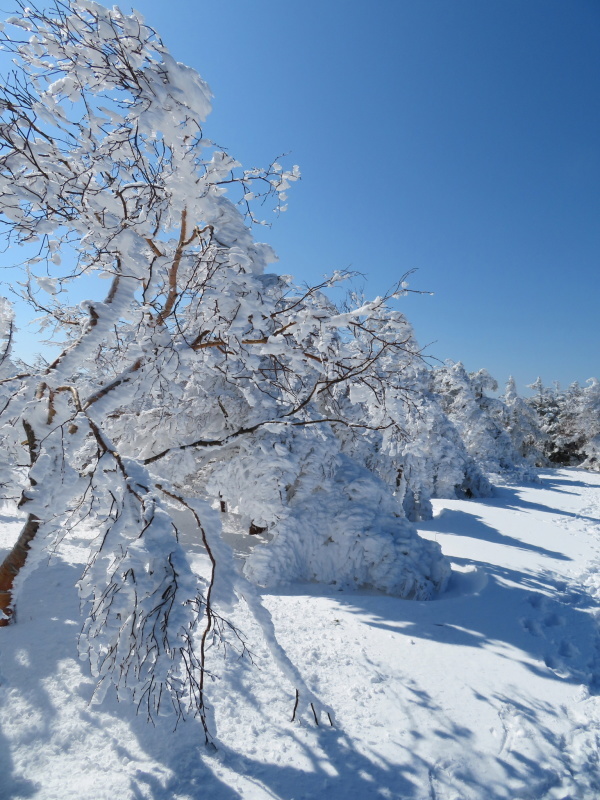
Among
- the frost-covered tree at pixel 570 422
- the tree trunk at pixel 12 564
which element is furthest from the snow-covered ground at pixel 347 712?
the frost-covered tree at pixel 570 422


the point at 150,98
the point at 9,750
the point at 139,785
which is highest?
the point at 150,98

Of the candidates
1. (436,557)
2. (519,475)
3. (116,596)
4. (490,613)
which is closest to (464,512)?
(436,557)

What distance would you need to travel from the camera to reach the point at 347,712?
3932mm

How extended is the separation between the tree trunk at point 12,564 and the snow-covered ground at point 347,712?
0.26m

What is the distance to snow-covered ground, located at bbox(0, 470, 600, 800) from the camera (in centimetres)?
295

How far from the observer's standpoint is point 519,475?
2581 centimetres

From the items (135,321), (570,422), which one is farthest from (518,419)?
(135,321)

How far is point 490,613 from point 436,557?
1701 millimetres

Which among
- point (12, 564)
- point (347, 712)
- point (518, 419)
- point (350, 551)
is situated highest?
point (518, 419)

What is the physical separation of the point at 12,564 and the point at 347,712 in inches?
142

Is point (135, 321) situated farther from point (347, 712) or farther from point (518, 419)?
point (518, 419)

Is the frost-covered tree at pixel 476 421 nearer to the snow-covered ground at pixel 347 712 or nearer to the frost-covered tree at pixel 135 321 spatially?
the snow-covered ground at pixel 347 712

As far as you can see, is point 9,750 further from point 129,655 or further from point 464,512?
point 464,512

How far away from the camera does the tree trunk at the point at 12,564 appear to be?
3.49 m
